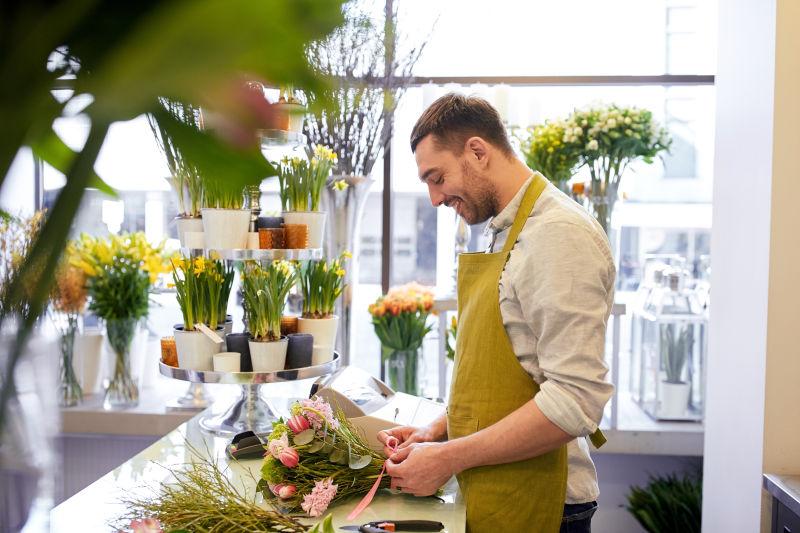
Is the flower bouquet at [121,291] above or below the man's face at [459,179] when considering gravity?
below

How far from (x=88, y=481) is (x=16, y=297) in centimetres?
393

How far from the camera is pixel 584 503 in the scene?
5.18 ft

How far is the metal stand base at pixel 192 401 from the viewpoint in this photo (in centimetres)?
334

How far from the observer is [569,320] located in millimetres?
1377

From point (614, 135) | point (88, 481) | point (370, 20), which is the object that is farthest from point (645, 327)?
point (370, 20)

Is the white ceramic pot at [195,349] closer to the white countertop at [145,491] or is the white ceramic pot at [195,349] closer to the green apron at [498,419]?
the white countertop at [145,491]

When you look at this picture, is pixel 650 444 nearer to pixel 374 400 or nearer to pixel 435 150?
pixel 374 400

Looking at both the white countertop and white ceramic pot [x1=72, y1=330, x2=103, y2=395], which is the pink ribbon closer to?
the white countertop

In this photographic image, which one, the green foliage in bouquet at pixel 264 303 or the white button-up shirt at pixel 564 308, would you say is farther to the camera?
the green foliage in bouquet at pixel 264 303

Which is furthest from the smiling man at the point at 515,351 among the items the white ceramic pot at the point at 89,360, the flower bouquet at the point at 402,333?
the white ceramic pot at the point at 89,360

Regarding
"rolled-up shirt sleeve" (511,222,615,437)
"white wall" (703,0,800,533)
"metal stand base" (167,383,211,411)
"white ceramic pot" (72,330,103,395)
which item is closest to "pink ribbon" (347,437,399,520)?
"rolled-up shirt sleeve" (511,222,615,437)

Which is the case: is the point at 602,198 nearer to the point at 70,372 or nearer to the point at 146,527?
the point at 70,372

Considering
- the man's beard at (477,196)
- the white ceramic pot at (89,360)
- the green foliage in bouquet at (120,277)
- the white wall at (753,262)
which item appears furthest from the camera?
the white ceramic pot at (89,360)

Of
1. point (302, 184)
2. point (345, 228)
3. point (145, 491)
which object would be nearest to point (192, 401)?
point (345, 228)
